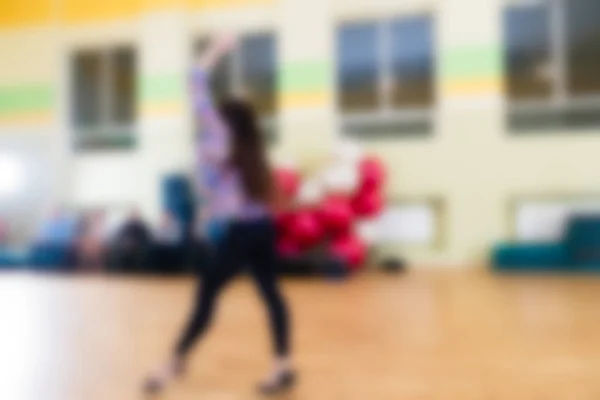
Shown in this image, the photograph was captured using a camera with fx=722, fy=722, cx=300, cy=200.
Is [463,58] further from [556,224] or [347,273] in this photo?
[347,273]

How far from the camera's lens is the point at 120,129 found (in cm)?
575

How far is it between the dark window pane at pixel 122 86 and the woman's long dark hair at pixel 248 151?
4.20 meters

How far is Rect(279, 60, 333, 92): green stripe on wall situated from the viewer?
5.55m

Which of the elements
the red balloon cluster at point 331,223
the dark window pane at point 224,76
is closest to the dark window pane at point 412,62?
the red balloon cluster at point 331,223

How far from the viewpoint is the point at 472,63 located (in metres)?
5.33

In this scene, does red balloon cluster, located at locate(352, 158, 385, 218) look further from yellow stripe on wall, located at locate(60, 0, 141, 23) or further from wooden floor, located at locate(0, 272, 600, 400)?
yellow stripe on wall, located at locate(60, 0, 141, 23)

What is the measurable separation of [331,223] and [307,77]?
1419mm

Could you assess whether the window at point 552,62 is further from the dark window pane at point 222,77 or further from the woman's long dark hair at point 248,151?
the woman's long dark hair at point 248,151

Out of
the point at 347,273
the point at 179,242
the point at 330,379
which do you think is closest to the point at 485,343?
the point at 330,379

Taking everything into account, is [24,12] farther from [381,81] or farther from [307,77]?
[381,81]

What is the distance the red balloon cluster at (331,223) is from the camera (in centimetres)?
467

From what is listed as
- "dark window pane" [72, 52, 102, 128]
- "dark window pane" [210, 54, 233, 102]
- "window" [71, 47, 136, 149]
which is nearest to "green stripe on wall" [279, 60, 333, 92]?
"dark window pane" [210, 54, 233, 102]

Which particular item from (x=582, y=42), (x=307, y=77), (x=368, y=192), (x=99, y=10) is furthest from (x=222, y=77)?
(x=582, y=42)

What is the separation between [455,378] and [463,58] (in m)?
3.88
